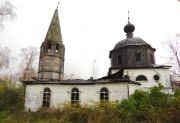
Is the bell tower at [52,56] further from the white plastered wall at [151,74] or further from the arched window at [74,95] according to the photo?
the white plastered wall at [151,74]

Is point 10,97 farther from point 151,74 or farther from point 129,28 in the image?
point 129,28

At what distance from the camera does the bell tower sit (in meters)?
29.7

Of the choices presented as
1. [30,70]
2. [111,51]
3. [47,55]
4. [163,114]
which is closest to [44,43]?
[47,55]

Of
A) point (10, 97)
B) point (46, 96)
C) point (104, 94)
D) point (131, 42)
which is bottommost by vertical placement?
point (10, 97)

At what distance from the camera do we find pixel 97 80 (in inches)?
758

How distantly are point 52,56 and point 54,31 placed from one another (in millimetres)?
5475

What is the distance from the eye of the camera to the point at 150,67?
23453 mm

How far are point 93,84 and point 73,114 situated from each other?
9854 millimetres

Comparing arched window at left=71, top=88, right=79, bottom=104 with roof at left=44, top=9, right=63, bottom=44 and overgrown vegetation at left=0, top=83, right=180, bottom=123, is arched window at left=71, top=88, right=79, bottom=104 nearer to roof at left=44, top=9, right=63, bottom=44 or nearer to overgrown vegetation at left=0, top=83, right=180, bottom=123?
overgrown vegetation at left=0, top=83, right=180, bottom=123

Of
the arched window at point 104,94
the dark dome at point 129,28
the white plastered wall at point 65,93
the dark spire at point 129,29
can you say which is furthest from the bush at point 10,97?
the dark dome at point 129,28

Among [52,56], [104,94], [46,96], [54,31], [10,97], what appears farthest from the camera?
[54,31]

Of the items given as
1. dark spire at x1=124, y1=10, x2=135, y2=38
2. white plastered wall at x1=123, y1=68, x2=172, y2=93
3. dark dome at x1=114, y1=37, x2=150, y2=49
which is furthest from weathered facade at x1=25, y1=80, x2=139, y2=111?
dark spire at x1=124, y1=10, x2=135, y2=38

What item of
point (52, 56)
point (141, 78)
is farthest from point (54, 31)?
point (141, 78)

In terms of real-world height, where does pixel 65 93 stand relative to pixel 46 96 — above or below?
above
